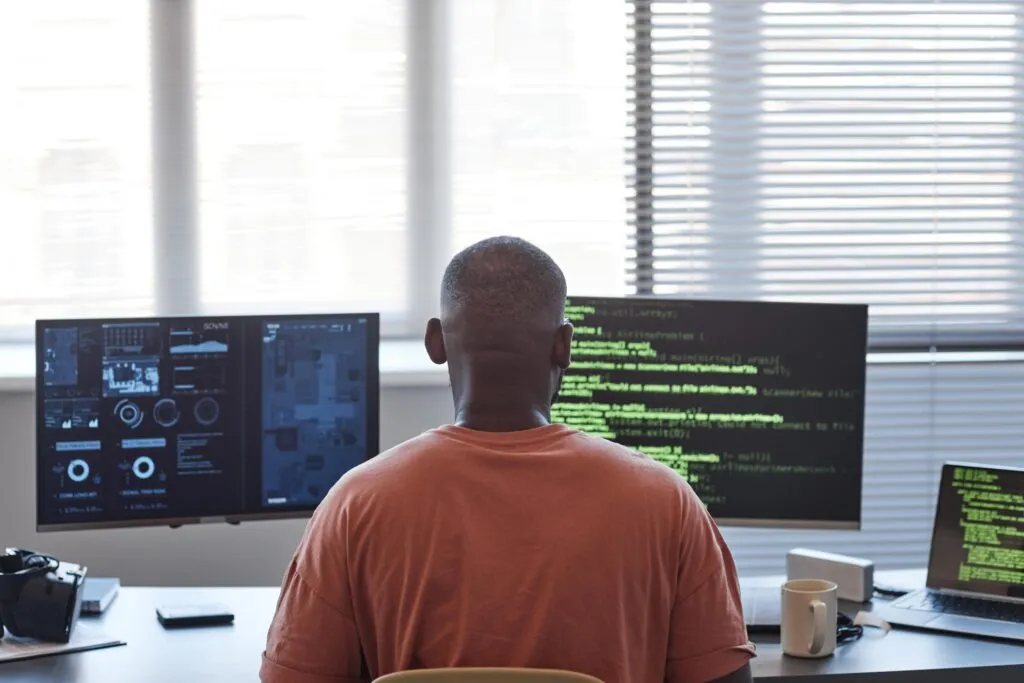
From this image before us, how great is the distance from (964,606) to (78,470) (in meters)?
1.63

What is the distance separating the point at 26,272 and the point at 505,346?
6.71 feet

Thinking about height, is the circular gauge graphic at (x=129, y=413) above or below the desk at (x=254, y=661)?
above

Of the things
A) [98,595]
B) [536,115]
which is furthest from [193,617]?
[536,115]

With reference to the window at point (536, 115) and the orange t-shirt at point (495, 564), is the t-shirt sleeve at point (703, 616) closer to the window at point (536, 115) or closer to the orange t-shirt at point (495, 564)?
the orange t-shirt at point (495, 564)

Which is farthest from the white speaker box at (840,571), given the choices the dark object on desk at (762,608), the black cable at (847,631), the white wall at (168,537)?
the white wall at (168,537)

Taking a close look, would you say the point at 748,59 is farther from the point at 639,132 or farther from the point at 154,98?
the point at 154,98

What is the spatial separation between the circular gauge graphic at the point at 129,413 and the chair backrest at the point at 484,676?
3.56 feet

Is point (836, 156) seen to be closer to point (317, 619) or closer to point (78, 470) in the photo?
point (78, 470)

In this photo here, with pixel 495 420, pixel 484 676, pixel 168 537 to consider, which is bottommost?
pixel 168 537

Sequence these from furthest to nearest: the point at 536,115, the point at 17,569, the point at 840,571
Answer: the point at 536,115, the point at 840,571, the point at 17,569

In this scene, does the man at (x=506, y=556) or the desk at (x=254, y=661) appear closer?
the man at (x=506, y=556)

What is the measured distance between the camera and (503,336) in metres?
1.55

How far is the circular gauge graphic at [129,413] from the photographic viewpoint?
227 centimetres

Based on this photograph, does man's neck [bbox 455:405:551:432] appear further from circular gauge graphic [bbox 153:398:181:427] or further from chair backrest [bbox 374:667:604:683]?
circular gauge graphic [bbox 153:398:181:427]
